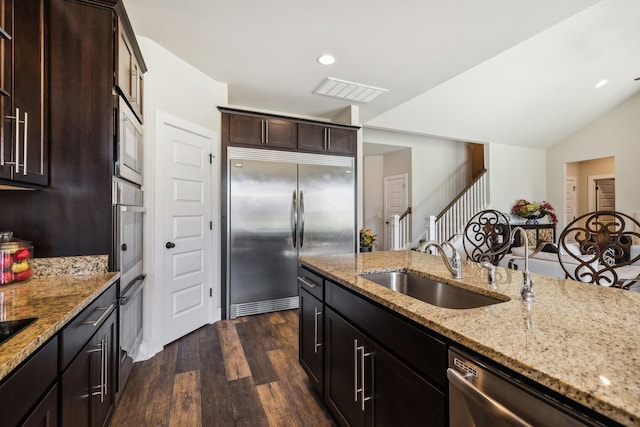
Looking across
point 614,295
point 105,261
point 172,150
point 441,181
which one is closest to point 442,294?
point 614,295

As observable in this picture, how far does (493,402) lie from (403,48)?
2.74 m

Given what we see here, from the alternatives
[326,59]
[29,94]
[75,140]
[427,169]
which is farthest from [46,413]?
[427,169]

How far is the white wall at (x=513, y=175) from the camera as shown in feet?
22.9

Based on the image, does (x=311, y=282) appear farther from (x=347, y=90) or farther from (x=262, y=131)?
(x=347, y=90)

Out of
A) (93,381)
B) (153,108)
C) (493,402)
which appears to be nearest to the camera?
(493,402)

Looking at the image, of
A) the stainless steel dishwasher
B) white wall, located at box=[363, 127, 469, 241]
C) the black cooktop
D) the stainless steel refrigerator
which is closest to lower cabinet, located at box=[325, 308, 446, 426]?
the stainless steel dishwasher

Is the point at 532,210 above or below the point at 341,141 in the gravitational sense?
below

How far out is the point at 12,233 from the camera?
160 centimetres

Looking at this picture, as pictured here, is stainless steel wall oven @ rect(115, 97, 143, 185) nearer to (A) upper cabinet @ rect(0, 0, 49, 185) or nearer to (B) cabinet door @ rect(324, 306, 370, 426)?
(A) upper cabinet @ rect(0, 0, 49, 185)

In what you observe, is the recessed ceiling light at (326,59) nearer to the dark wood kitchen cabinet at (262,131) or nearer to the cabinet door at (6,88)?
the dark wood kitchen cabinet at (262,131)

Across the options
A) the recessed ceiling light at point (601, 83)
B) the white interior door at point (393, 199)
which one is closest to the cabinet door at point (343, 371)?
the white interior door at point (393, 199)

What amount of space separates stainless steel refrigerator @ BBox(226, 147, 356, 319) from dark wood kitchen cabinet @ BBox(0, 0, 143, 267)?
1675 millimetres

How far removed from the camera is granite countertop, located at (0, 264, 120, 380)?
0.86 meters

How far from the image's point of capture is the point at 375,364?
1.30 m
